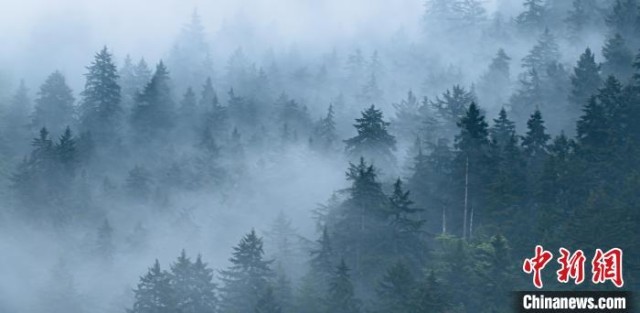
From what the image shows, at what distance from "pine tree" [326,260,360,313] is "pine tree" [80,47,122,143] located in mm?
51248

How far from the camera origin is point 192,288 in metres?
66.6

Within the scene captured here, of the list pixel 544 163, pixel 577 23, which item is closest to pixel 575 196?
pixel 544 163

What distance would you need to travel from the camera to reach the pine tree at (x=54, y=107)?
109 meters

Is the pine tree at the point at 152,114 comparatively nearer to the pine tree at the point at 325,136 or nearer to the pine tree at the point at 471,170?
the pine tree at the point at 325,136

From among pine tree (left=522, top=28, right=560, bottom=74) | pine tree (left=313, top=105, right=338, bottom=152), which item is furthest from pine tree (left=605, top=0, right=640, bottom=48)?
pine tree (left=313, top=105, right=338, bottom=152)

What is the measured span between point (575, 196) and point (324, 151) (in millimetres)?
31445

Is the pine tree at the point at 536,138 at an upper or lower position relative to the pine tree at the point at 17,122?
lower

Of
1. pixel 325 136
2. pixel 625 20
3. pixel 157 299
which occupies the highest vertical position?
pixel 625 20

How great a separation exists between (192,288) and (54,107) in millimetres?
51594

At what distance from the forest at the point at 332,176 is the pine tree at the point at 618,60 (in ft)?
0.80

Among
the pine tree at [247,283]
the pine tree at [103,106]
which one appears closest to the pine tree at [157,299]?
the pine tree at [247,283]

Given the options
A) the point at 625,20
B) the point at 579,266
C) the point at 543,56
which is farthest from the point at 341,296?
the point at 625,20

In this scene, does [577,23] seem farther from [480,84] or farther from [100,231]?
[100,231]

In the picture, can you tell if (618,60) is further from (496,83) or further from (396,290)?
(396,290)
